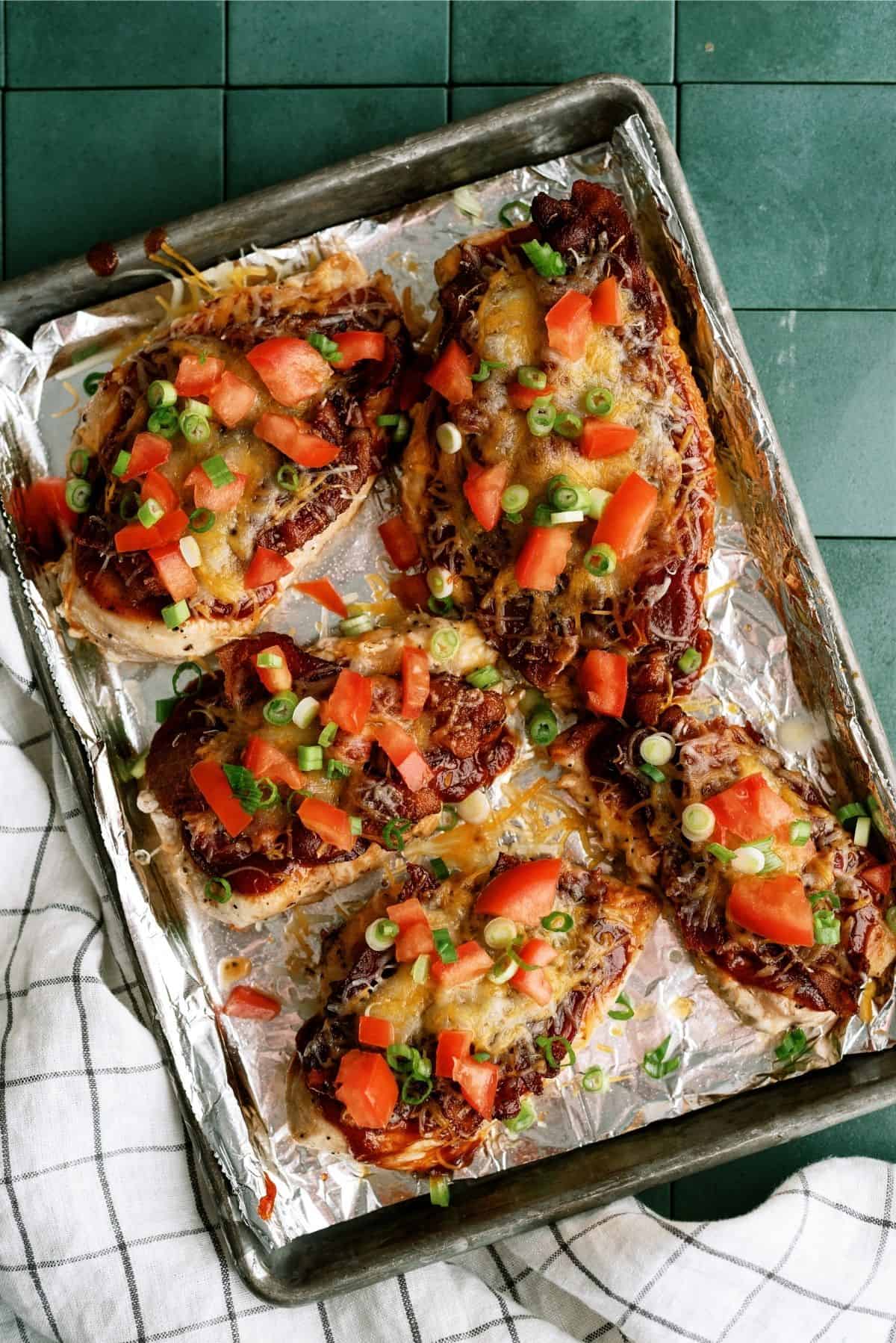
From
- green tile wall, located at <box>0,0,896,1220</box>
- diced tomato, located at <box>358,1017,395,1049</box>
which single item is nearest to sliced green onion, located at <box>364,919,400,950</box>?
diced tomato, located at <box>358,1017,395,1049</box>

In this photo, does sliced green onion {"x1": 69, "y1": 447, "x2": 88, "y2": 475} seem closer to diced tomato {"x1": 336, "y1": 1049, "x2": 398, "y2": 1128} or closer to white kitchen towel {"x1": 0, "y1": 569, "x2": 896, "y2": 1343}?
white kitchen towel {"x1": 0, "y1": 569, "x2": 896, "y2": 1343}

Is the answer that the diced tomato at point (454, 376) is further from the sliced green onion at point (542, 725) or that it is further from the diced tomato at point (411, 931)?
the diced tomato at point (411, 931)

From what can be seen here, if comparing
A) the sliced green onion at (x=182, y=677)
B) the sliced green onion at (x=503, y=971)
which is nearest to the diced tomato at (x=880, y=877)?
the sliced green onion at (x=503, y=971)

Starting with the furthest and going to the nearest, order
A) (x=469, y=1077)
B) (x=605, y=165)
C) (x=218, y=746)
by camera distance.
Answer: (x=605, y=165) → (x=218, y=746) → (x=469, y=1077)

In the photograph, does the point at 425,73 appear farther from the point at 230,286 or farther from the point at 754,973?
the point at 754,973

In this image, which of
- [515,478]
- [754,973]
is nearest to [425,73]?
[515,478]
